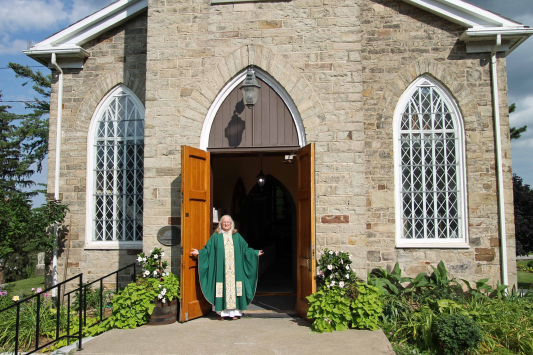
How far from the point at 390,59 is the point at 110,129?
5.37 meters

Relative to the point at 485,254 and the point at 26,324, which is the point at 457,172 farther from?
the point at 26,324

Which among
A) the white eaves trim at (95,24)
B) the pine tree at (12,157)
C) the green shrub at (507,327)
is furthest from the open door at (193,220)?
the pine tree at (12,157)


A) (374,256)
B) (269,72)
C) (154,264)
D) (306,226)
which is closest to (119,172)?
(154,264)

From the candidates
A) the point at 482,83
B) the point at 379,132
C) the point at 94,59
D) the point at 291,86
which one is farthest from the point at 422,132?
the point at 94,59

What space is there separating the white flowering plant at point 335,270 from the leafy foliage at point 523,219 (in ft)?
32.0

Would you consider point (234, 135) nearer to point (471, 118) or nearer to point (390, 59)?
point (390, 59)

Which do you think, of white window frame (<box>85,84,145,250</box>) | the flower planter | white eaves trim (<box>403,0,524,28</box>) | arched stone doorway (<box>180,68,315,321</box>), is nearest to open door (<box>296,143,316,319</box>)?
arched stone doorway (<box>180,68,315,321</box>)

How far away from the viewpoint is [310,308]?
18.9 feet

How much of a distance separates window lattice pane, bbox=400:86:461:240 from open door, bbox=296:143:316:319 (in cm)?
216

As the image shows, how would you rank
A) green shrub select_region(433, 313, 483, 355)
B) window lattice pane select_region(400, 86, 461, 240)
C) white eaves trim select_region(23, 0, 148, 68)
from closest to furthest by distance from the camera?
green shrub select_region(433, 313, 483, 355) → window lattice pane select_region(400, 86, 461, 240) → white eaves trim select_region(23, 0, 148, 68)

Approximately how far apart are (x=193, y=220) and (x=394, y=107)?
4.06 meters

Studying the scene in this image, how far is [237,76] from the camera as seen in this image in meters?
6.94

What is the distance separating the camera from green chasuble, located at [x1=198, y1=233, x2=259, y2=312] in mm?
6258

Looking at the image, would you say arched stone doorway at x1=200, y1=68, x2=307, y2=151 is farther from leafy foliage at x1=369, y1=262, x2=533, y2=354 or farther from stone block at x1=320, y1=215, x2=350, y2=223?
leafy foliage at x1=369, y1=262, x2=533, y2=354
